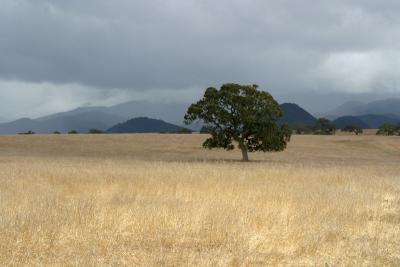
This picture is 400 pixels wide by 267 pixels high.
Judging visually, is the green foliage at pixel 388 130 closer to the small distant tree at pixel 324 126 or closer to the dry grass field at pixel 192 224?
the small distant tree at pixel 324 126

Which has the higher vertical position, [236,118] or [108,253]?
[236,118]

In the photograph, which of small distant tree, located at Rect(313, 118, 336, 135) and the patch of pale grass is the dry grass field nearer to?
the patch of pale grass

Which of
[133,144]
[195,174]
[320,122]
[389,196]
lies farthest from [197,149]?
[320,122]

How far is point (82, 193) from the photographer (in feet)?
50.8

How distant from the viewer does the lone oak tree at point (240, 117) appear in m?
42.1

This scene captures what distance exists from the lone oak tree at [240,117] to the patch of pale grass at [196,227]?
25.5 metres

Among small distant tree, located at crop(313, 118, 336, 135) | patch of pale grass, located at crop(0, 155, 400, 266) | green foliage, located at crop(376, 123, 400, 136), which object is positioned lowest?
patch of pale grass, located at crop(0, 155, 400, 266)

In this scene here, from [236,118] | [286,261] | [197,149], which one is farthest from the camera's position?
[197,149]

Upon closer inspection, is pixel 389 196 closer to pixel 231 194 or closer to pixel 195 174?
pixel 231 194

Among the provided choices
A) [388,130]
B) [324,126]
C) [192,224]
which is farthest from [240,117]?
[324,126]

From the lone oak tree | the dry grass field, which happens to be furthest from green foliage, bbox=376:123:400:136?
the dry grass field

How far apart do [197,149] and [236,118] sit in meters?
21.6

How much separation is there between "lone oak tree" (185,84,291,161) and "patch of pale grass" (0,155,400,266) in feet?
83.5

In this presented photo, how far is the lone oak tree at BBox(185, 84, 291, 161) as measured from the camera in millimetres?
42062
